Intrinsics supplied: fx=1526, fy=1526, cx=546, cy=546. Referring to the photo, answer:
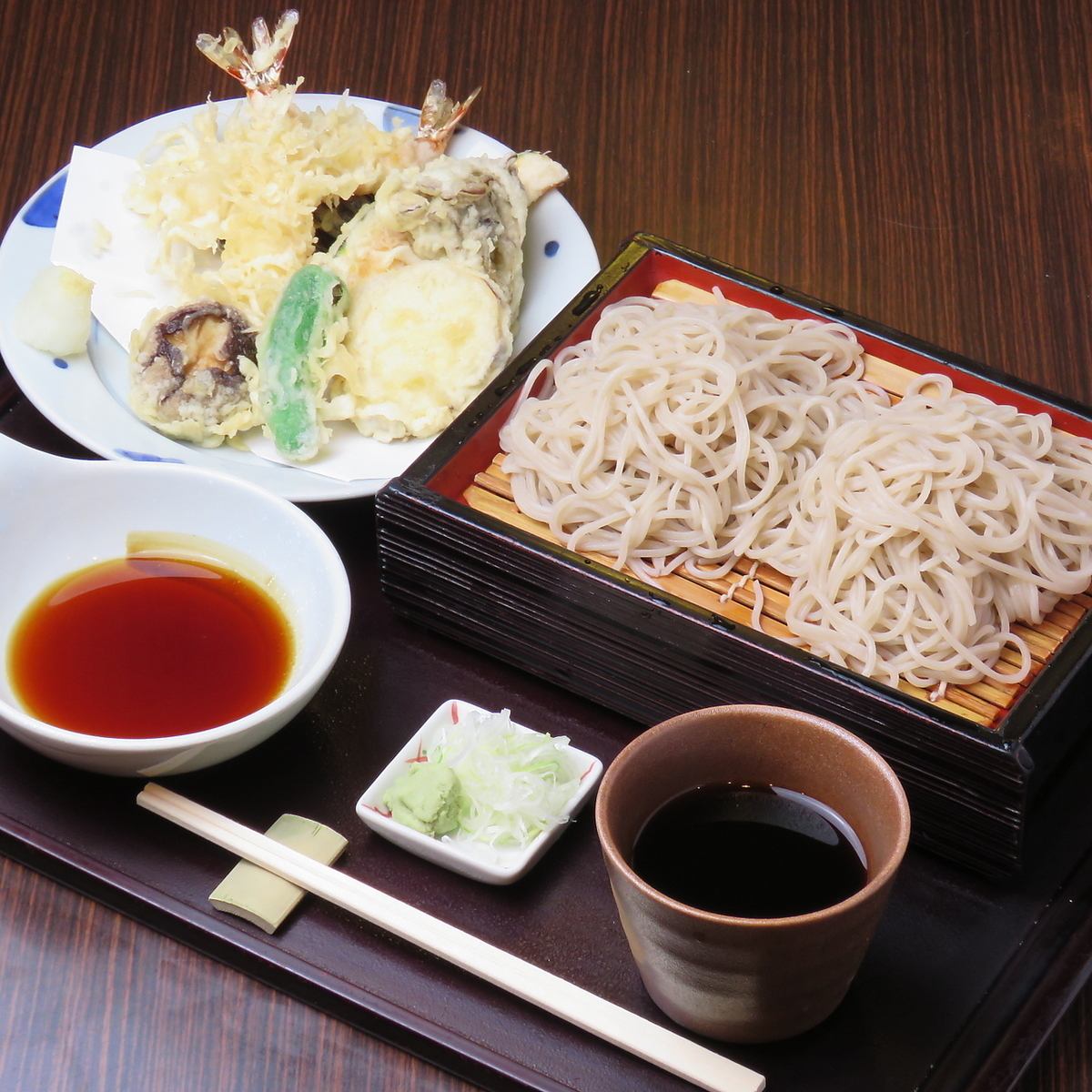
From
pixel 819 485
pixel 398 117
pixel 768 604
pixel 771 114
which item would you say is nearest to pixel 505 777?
pixel 768 604

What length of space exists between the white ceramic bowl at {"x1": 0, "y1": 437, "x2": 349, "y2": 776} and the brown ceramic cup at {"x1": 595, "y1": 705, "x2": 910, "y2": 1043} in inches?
18.1

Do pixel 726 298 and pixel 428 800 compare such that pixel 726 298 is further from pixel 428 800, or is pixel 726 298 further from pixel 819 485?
pixel 428 800

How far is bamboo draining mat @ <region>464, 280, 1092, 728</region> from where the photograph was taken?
1.76 m

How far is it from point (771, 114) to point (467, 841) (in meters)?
1.94

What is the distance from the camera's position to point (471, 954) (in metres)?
1.59

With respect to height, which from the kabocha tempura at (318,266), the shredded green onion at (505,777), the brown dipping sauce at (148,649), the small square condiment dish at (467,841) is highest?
the kabocha tempura at (318,266)

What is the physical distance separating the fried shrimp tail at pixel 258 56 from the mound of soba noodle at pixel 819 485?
2.56 feet

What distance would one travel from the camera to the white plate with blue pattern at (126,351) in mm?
2105

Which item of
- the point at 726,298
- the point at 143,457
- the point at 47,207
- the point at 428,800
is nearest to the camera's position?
the point at 428,800

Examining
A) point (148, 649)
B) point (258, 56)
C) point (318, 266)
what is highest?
point (258, 56)

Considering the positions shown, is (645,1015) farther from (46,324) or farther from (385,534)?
(46,324)

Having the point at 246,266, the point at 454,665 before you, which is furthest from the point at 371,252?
the point at 454,665

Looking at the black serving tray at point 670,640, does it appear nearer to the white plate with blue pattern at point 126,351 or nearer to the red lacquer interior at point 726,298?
the red lacquer interior at point 726,298

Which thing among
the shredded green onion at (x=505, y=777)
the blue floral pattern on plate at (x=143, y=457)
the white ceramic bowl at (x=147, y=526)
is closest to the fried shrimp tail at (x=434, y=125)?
the blue floral pattern on plate at (x=143, y=457)
